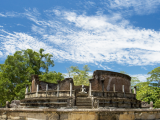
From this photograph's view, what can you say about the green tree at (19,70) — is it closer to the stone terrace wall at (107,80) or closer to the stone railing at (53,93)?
the stone railing at (53,93)

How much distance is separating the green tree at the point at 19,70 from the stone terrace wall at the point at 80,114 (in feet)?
64.5

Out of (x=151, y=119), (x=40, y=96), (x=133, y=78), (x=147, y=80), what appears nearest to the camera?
(x=151, y=119)

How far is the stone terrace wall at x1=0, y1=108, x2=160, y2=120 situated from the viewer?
4.91 metres

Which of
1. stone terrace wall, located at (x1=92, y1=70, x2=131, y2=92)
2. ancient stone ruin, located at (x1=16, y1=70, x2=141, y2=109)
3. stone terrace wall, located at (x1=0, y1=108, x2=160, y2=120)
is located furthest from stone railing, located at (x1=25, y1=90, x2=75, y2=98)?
stone terrace wall, located at (x1=0, y1=108, x2=160, y2=120)

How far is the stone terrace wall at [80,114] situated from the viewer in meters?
4.91

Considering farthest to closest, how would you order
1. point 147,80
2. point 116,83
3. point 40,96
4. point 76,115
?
1. point 147,80
2. point 116,83
3. point 40,96
4. point 76,115

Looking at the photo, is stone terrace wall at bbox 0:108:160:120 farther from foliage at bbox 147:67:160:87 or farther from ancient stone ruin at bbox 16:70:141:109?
foliage at bbox 147:67:160:87

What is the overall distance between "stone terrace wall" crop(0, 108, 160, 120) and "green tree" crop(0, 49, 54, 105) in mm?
19668

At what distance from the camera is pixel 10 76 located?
86.5 ft

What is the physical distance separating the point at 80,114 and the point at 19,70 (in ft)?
81.0

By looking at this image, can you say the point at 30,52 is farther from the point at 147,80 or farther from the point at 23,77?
the point at 147,80

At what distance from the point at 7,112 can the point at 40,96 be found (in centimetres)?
849

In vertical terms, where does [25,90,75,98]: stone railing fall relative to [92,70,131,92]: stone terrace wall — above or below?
below

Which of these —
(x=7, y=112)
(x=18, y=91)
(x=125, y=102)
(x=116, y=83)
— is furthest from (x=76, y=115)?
(x=18, y=91)
